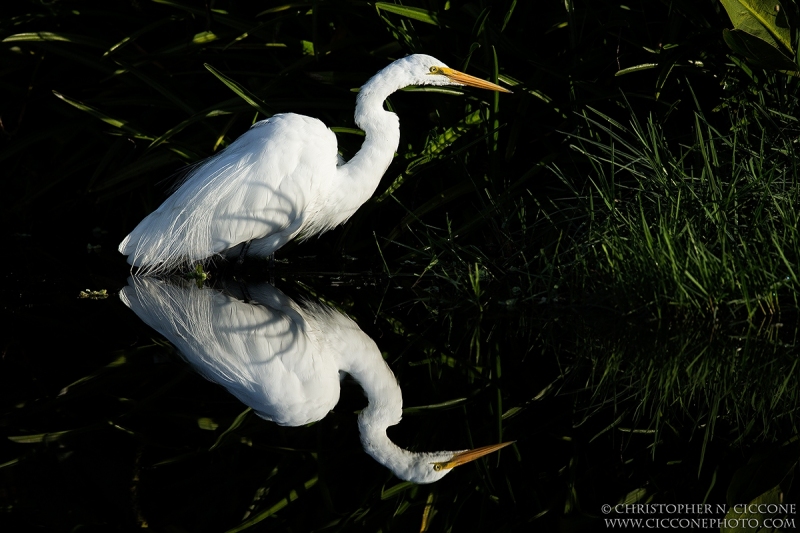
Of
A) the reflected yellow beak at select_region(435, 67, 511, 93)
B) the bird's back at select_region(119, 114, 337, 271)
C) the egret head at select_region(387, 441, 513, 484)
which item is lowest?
the bird's back at select_region(119, 114, 337, 271)

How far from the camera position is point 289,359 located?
11.1 feet

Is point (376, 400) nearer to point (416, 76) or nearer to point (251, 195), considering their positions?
point (251, 195)

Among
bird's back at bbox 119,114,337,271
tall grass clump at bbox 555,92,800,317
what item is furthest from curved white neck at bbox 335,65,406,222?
tall grass clump at bbox 555,92,800,317

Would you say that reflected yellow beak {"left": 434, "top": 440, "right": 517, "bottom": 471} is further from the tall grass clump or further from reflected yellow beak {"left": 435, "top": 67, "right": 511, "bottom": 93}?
reflected yellow beak {"left": 435, "top": 67, "right": 511, "bottom": 93}

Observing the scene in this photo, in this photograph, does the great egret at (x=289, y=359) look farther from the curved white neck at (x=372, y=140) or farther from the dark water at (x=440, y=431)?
the curved white neck at (x=372, y=140)

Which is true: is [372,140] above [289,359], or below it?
above

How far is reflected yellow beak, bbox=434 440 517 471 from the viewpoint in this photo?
2.50 meters

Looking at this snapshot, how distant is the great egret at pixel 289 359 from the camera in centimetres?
262

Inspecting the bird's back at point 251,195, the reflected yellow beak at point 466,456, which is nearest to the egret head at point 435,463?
the reflected yellow beak at point 466,456

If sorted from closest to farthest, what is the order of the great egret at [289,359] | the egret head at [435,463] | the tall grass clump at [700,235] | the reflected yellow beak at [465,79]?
the egret head at [435,463]
the great egret at [289,359]
the tall grass clump at [700,235]
the reflected yellow beak at [465,79]

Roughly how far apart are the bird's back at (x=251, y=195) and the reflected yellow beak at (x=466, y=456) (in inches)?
98.7

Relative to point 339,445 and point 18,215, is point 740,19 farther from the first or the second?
point 18,215

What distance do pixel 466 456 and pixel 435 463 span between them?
88 millimetres

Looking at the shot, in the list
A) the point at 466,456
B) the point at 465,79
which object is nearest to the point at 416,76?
the point at 465,79
